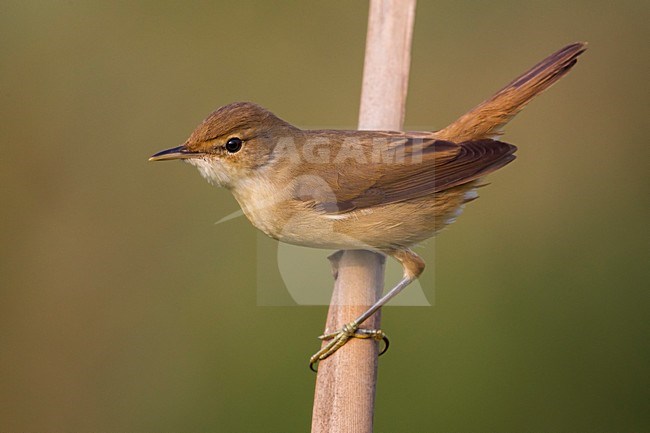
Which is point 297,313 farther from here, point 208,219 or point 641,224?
point 641,224

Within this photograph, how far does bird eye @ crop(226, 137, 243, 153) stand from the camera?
9.24 ft

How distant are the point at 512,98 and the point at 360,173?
646mm

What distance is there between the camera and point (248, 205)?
2.93 meters

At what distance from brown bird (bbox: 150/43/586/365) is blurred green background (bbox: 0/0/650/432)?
0.77 metres

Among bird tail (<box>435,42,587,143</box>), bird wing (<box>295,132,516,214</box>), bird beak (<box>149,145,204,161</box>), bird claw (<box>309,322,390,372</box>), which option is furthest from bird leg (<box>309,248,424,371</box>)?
bird beak (<box>149,145,204,161</box>)

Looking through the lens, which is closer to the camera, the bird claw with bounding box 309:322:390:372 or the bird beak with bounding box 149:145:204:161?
the bird claw with bounding box 309:322:390:372

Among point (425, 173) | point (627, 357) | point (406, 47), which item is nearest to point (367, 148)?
point (425, 173)

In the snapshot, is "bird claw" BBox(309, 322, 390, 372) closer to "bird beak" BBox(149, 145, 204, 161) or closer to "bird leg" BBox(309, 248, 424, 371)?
"bird leg" BBox(309, 248, 424, 371)

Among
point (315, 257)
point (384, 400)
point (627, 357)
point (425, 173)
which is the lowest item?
point (384, 400)

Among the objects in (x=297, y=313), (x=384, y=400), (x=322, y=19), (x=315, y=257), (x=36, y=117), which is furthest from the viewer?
(x=322, y=19)

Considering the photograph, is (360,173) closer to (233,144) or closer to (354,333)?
(233,144)

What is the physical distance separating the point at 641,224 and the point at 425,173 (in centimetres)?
184

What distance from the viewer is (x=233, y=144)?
9.30ft

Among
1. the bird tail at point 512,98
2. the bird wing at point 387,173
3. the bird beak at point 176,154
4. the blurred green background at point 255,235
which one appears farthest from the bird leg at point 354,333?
the blurred green background at point 255,235
